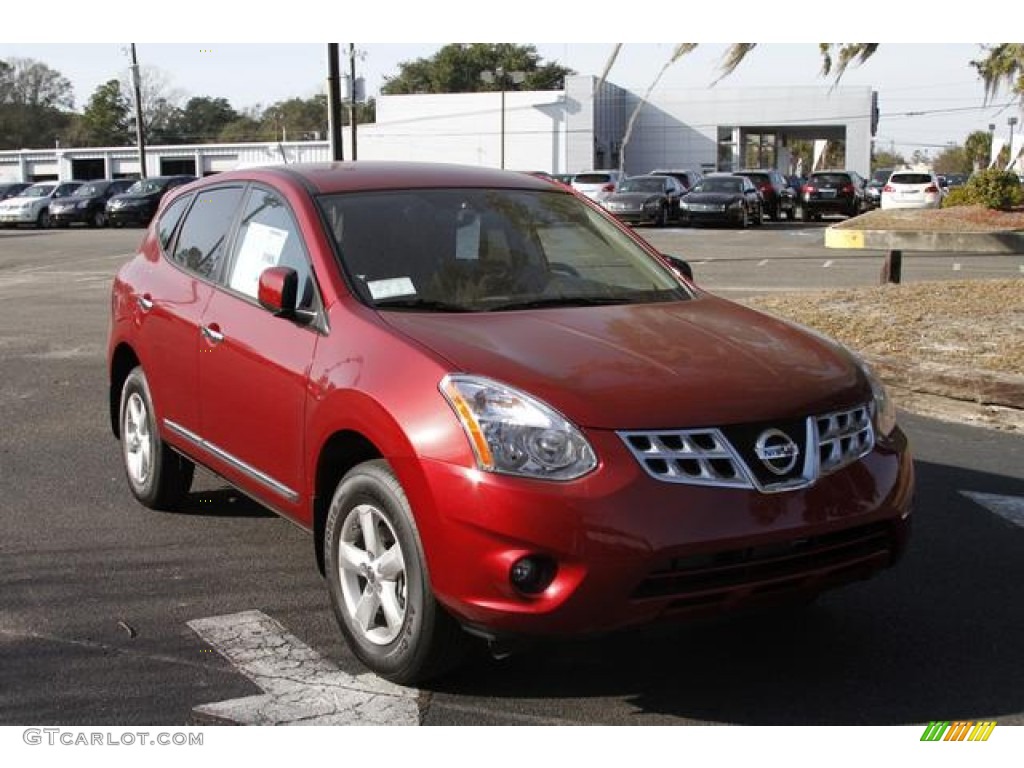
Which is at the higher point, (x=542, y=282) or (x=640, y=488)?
(x=542, y=282)

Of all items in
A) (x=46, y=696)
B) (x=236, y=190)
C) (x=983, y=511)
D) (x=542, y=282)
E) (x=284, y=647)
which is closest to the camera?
(x=46, y=696)

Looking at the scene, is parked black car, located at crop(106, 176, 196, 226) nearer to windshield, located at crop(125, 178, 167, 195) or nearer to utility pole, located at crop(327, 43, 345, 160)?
windshield, located at crop(125, 178, 167, 195)

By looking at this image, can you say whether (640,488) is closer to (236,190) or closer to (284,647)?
(284,647)

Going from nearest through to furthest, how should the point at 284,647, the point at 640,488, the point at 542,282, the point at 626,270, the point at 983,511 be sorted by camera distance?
the point at 640,488, the point at 284,647, the point at 542,282, the point at 626,270, the point at 983,511

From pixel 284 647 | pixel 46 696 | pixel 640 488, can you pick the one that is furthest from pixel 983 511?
pixel 46 696

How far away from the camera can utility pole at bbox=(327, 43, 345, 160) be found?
62.1 ft

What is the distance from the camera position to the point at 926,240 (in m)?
24.3

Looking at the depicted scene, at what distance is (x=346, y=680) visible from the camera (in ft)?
13.2

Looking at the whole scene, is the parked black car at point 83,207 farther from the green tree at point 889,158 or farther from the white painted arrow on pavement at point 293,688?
the green tree at point 889,158

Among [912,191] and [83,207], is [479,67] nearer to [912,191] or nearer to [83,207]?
[83,207]

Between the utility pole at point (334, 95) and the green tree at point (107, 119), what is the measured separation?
10526cm

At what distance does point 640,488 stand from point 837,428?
82 centimetres

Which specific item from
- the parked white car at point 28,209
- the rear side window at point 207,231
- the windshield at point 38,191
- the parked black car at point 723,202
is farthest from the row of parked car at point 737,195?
the rear side window at point 207,231

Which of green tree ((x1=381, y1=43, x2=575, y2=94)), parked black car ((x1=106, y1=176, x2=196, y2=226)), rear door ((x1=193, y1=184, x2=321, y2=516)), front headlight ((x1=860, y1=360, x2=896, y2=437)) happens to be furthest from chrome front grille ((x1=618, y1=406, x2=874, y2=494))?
green tree ((x1=381, y1=43, x2=575, y2=94))
